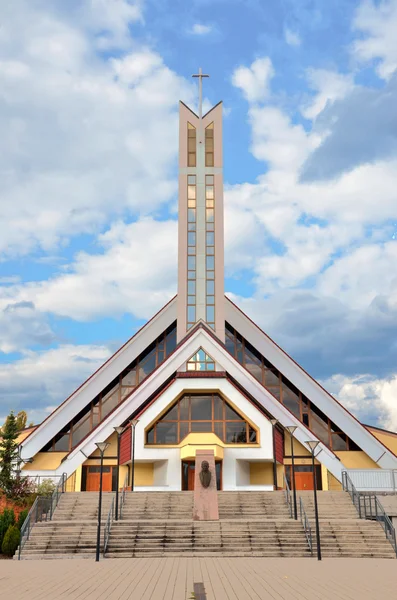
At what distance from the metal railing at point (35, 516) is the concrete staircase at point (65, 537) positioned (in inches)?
6.2

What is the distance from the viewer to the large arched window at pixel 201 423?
29766 mm

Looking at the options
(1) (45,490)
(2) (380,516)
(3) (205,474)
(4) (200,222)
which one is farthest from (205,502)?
(4) (200,222)

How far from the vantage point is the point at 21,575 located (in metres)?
15.0

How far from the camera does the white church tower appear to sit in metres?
35.7

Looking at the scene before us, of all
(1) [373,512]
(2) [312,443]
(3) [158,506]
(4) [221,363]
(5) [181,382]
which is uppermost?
(4) [221,363]

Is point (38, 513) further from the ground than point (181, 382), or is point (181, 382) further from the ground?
point (181, 382)

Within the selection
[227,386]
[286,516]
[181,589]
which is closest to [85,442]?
[227,386]

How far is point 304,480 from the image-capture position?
32844mm

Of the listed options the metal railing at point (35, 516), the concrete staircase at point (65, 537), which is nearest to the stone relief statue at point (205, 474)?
the concrete staircase at point (65, 537)

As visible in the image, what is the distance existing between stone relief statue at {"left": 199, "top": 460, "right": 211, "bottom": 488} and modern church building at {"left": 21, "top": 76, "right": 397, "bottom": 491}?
435 cm

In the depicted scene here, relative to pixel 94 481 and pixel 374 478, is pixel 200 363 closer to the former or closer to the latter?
pixel 94 481

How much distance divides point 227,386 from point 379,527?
36.0 ft

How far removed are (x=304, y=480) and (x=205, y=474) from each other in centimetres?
1112

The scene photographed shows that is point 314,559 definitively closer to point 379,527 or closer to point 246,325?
point 379,527
